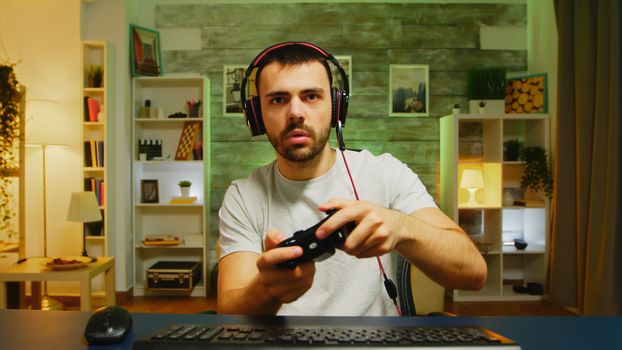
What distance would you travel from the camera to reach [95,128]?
12.5 ft

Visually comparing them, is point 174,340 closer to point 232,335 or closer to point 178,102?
point 232,335

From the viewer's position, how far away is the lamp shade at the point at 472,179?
3.88 meters

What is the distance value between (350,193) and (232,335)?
0.71 m

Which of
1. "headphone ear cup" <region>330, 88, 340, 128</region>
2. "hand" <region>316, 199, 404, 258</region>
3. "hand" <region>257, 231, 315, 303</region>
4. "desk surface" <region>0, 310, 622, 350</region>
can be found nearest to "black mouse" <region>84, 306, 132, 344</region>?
"desk surface" <region>0, 310, 622, 350</region>

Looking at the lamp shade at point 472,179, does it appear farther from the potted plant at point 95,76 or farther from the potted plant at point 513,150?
the potted plant at point 95,76

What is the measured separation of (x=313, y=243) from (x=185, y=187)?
3.55 meters

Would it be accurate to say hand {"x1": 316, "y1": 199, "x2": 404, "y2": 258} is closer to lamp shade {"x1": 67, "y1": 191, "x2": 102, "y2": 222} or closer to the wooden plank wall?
lamp shade {"x1": 67, "y1": 191, "x2": 102, "y2": 222}

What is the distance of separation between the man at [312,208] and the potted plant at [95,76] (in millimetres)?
3052

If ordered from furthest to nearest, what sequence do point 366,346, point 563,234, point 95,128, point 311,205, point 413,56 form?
1. point 413,56
2. point 95,128
3. point 563,234
4. point 311,205
5. point 366,346

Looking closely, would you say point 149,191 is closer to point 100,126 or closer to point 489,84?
point 100,126

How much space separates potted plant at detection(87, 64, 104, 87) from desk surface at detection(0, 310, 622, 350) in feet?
10.7

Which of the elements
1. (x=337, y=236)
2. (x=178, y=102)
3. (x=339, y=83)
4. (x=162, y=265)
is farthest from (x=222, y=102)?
(x=337, y=236)

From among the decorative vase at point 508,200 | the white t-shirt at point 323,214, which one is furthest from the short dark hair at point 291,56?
the decorative vase at point 508,200

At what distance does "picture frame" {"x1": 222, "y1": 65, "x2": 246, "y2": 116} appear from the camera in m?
4.13
